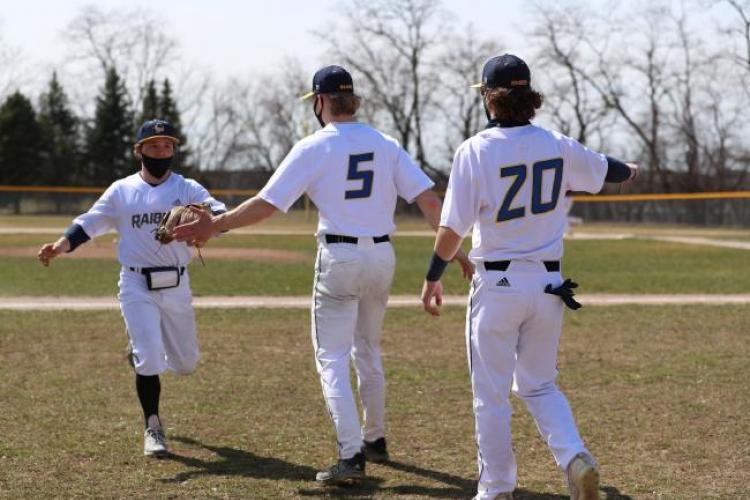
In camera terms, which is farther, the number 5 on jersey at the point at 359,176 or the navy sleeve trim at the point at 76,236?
the navy sleeve trim at the point at 76,236

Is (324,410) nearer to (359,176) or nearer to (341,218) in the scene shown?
(341,218)

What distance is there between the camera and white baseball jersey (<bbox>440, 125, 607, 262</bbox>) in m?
4.97

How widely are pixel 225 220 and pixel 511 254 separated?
5.54ft

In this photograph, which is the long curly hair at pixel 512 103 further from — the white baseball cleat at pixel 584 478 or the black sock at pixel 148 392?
the black sock at pixel 148 392

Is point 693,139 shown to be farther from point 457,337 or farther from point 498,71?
point 498,71

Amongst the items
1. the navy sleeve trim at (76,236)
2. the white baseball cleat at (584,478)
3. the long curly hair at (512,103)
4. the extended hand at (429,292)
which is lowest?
the white baseball cleat at (584,478)

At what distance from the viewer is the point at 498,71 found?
5008 mm

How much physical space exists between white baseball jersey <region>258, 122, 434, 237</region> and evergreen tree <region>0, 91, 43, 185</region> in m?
65.9

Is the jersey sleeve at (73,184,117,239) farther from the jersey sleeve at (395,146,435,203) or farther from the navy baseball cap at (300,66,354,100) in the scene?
the jersey sleeve at (395,146,435,203)

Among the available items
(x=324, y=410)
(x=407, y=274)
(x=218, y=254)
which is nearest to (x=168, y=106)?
(x=218, y=254)

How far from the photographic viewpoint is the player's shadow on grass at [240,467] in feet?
19.9

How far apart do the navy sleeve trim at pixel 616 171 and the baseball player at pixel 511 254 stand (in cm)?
18

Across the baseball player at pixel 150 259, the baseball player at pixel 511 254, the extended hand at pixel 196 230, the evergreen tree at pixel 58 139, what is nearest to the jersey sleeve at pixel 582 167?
the baseball player at pixel 511 254

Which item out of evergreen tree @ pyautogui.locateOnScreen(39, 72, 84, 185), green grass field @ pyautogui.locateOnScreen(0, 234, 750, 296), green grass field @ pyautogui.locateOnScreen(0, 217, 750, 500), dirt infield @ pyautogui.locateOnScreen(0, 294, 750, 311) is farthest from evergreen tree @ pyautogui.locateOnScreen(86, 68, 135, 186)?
green grass field @ pyautogui.locateOnScreen(0, 217, 750, 500)
